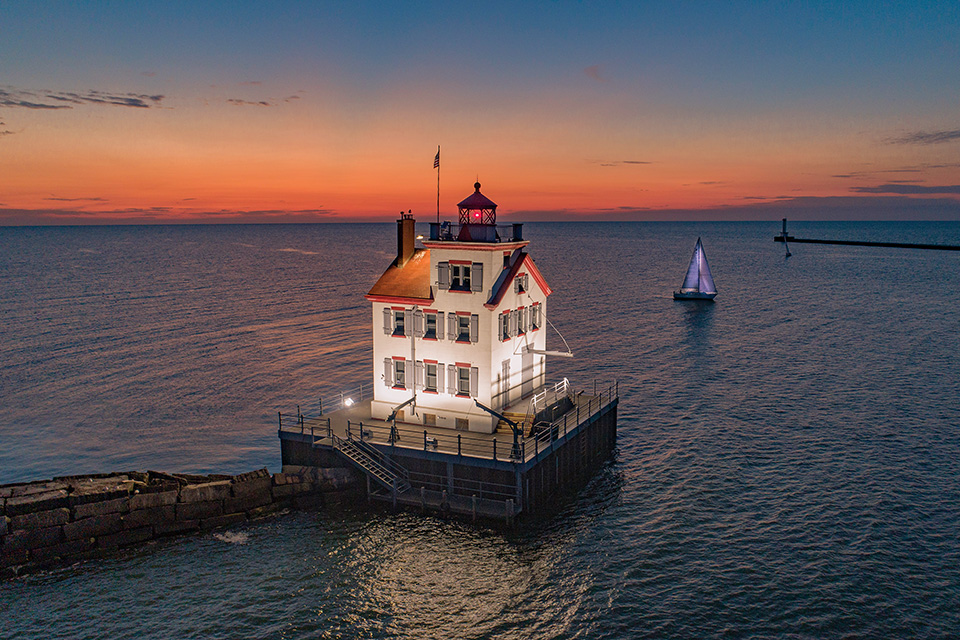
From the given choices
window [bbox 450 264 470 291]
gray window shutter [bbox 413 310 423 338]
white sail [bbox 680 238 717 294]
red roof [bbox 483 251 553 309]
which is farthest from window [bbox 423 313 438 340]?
white sail [bbox 680 238 717 294]

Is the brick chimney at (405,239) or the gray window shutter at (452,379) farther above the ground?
the brick chimney at (405,239)

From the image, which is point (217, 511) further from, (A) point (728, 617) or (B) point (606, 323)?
(B) point (606, 323)

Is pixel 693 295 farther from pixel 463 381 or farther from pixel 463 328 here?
pixel 463 381

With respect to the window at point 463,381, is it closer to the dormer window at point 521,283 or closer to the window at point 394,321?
the window at point 394,321

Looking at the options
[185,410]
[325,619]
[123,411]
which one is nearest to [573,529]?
[325,619]

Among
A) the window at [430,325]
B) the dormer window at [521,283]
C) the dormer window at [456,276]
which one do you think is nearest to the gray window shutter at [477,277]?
the dormer window at [456,276]
